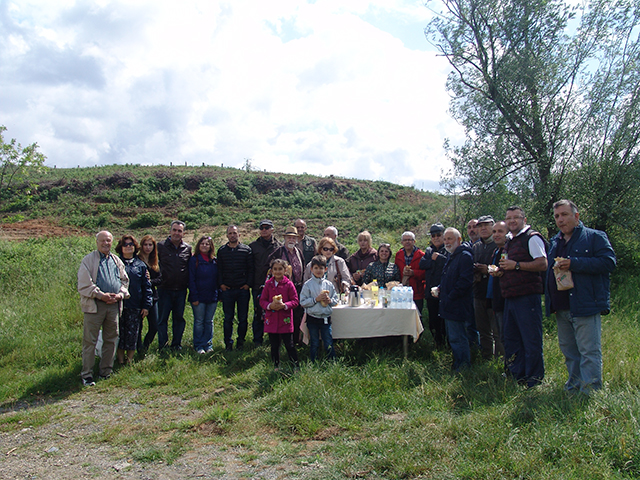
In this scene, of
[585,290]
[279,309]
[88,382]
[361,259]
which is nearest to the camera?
[585,290]

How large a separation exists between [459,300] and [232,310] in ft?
12.5

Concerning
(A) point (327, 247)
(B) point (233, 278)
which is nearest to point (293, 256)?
(A) point (327, 247)

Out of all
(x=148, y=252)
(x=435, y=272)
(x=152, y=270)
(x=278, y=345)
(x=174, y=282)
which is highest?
(x=148, y=252)

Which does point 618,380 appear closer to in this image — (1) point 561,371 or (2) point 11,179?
(1) point 561,371

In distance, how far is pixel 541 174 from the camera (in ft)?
32.2

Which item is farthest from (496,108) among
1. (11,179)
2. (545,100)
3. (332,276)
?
(11,179)

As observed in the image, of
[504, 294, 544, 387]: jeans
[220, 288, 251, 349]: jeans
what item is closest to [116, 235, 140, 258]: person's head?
[220, 288, 251, 349]: jeans

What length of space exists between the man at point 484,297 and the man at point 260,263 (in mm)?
3227

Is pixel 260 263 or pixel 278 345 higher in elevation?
pixel 260 263

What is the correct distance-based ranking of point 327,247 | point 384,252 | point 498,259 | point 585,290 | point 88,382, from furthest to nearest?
point 384,252, point 327,247, point 88,382, point 498,259, point 585,290

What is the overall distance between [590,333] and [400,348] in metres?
2.74

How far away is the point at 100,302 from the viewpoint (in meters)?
5.79

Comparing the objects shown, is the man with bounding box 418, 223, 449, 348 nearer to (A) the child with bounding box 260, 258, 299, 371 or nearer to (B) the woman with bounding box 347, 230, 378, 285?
(B) the woman with bounding box 347, 230, 378, 285

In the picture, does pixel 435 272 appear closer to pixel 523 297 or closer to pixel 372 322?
pixel 372 322
